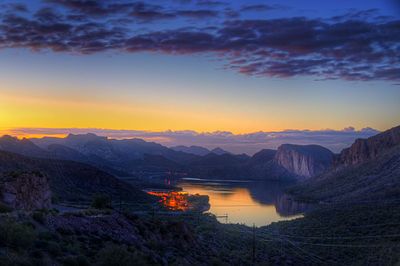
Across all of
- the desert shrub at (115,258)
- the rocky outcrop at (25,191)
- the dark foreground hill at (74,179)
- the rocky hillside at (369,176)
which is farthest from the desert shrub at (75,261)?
the rocky hillside at (369,176)

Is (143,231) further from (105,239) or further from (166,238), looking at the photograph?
(105,239)

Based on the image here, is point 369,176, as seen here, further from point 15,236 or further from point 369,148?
point 15,236

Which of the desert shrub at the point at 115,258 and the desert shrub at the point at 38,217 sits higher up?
the desert shrub at the point at 38,217

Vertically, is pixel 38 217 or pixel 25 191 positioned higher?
pixel 38 217

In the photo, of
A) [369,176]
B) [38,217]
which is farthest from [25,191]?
[369,176]

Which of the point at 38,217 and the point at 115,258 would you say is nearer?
the point at 115,258

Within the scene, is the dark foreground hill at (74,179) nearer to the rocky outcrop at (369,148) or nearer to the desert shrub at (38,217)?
the desert shrub at (38,217)

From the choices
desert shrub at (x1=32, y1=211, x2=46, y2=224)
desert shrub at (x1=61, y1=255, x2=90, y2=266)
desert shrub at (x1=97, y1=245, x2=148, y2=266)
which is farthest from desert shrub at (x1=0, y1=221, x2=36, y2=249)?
desert shrub at (x1=32, y1=211, x2=46, y2=224)
